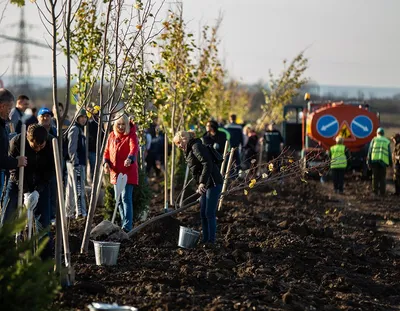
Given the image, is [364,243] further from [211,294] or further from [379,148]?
[379,148]

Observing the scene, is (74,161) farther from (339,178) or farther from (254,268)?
(339,178)

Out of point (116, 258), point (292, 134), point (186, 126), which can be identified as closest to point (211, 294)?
point (116, 258)

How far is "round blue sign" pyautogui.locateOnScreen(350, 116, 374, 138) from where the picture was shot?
25859 millimetres

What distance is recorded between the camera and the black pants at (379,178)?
71.3 ft

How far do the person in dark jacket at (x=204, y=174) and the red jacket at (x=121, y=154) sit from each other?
772mm

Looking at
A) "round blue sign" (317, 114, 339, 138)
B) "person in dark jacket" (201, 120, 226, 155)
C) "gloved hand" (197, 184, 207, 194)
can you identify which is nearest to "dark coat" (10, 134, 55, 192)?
"gloved hand" (197, 184, 207, 194)

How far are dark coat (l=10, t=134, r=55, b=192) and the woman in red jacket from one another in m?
2.59

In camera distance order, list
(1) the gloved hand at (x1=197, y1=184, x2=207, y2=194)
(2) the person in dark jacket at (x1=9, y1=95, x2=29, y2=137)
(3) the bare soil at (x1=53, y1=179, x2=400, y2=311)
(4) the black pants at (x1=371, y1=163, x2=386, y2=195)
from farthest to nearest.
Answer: (4) the black pants at (x1=371, y1=163, x2=386, y2=195)
(2) the person in dark jacket at (x1=9, y1=95, x2=29, y2=137)
(1) the gloved hand at (x1=197, y1=184, x2=207, y2=194)
(3) the bare soil at (x1=53, y1=179, x2=400, y2=311)

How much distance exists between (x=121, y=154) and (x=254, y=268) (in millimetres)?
2966

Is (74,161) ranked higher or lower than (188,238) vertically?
higher

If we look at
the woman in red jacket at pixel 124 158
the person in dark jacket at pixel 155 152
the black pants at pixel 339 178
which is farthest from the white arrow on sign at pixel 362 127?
the woman in red jacket at pixel 124 158

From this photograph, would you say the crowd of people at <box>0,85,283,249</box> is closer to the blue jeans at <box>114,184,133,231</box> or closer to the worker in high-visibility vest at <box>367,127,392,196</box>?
the blue jeans at <box>114,184,133,231</box>

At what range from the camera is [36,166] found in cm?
942

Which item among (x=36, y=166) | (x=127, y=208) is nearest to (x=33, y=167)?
(x=36, y=166)
